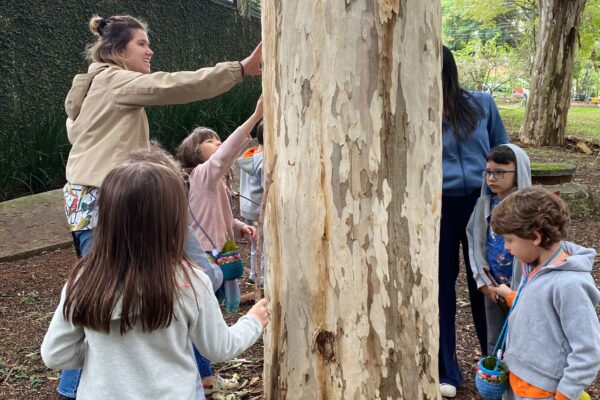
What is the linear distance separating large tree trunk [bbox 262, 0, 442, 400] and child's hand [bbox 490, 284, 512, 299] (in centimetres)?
72

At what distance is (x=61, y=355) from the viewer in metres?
1.91

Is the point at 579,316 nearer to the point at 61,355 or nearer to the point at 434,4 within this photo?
the point at 434,4

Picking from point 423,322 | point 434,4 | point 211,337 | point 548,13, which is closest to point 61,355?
point 211,337

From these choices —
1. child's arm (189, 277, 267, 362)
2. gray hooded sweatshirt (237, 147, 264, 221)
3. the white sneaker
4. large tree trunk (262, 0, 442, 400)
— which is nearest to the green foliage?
gray hooded sweatshirt (237, 147, 264, 221)

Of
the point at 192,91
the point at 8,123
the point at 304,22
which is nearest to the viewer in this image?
the point at 304,22

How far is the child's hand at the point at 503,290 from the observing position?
285 centimetres

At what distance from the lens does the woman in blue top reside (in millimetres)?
3076

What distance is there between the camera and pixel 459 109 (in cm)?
308

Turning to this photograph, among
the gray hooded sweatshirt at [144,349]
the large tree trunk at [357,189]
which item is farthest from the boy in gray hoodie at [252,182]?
the gray hooded sweatshirt at [144,349]

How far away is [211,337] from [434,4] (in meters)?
1.41

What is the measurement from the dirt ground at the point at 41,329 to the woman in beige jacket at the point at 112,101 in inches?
33.7

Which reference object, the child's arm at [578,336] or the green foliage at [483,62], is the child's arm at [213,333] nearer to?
the child's arm at [578,336]

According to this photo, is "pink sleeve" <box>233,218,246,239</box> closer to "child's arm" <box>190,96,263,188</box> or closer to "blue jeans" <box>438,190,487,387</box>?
"child's arm" <box>190,96,263,188</box>

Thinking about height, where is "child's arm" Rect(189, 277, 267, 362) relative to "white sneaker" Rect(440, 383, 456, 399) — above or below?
above
